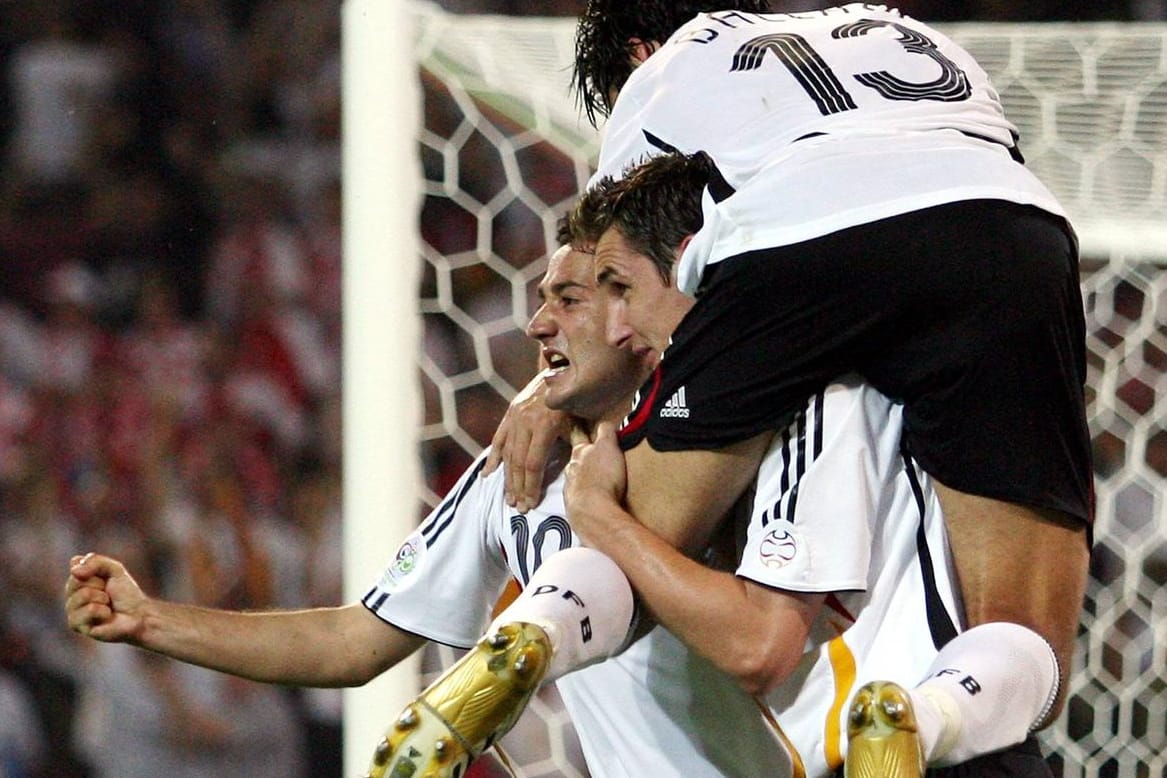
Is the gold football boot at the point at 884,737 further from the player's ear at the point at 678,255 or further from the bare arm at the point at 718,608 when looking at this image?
the player's ear at the point at 678,255

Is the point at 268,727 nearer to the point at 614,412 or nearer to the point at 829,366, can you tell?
the point at 614,412

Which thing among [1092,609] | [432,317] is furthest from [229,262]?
[1092,609]

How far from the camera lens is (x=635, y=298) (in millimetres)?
1840

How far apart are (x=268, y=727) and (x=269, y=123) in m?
1.72

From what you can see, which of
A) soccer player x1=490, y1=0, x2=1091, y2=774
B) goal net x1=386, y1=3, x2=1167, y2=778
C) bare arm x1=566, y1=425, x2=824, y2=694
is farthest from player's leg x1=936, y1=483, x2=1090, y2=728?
goal net x1=386, y1=3, x2=1167, y2=778

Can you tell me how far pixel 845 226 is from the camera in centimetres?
164

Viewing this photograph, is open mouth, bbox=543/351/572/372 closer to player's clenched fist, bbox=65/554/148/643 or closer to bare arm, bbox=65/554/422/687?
bare arm, bbox=65/554/422/687

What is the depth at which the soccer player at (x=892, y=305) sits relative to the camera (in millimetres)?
1639

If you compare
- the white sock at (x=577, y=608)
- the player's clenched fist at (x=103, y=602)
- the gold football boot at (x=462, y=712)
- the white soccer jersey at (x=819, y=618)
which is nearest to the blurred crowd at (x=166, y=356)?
the player's clenched fist at (x=103, y=602)

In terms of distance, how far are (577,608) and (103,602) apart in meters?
0.66

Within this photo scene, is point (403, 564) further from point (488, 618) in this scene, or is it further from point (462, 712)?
point (462, 712)

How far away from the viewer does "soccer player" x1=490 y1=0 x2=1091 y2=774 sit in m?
1.64

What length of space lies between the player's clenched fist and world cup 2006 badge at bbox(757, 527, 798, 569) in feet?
2.56

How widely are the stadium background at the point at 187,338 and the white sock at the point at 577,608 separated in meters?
1.73
